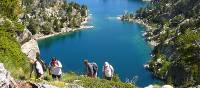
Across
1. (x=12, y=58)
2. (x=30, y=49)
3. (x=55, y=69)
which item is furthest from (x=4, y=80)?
(x=30, y=49)

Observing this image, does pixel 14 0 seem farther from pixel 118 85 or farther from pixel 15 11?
pixel 118 85

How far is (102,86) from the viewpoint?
39.1m

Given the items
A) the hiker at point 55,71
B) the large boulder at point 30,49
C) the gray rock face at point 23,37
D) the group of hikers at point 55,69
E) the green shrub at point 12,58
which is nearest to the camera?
the group of hikers at point 55,69

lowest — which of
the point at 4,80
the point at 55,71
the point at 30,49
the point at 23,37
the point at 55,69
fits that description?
the point at 55,71

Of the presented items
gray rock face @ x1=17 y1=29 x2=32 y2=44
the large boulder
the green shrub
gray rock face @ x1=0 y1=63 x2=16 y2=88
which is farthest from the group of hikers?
gray rock face @ x1=17 y1=29 x2=32 y2=44

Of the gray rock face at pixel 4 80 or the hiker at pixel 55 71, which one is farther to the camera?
the hiker at pixel 55 71

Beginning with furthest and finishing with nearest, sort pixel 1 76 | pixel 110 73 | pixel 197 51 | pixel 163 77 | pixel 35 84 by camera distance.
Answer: pixel 163 77, pixel 197 51, pixel 110 73, pixel 35 84, pixel 1 76

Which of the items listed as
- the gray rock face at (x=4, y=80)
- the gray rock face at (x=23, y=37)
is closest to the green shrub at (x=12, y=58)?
the gray rock face at (x=4, y=80)

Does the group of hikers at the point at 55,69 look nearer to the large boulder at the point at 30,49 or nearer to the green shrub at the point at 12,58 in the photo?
the green shrub at the point at 12,58

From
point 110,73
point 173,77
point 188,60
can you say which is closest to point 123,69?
point 173,77

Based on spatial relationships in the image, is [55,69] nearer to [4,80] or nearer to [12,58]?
[12,58]

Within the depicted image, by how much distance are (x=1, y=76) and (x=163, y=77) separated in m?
165

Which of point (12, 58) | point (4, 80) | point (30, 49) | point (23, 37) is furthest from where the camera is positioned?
point (23, 37)

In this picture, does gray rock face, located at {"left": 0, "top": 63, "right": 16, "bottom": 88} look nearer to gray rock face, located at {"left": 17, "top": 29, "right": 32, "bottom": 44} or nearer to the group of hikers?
the group of hikers
